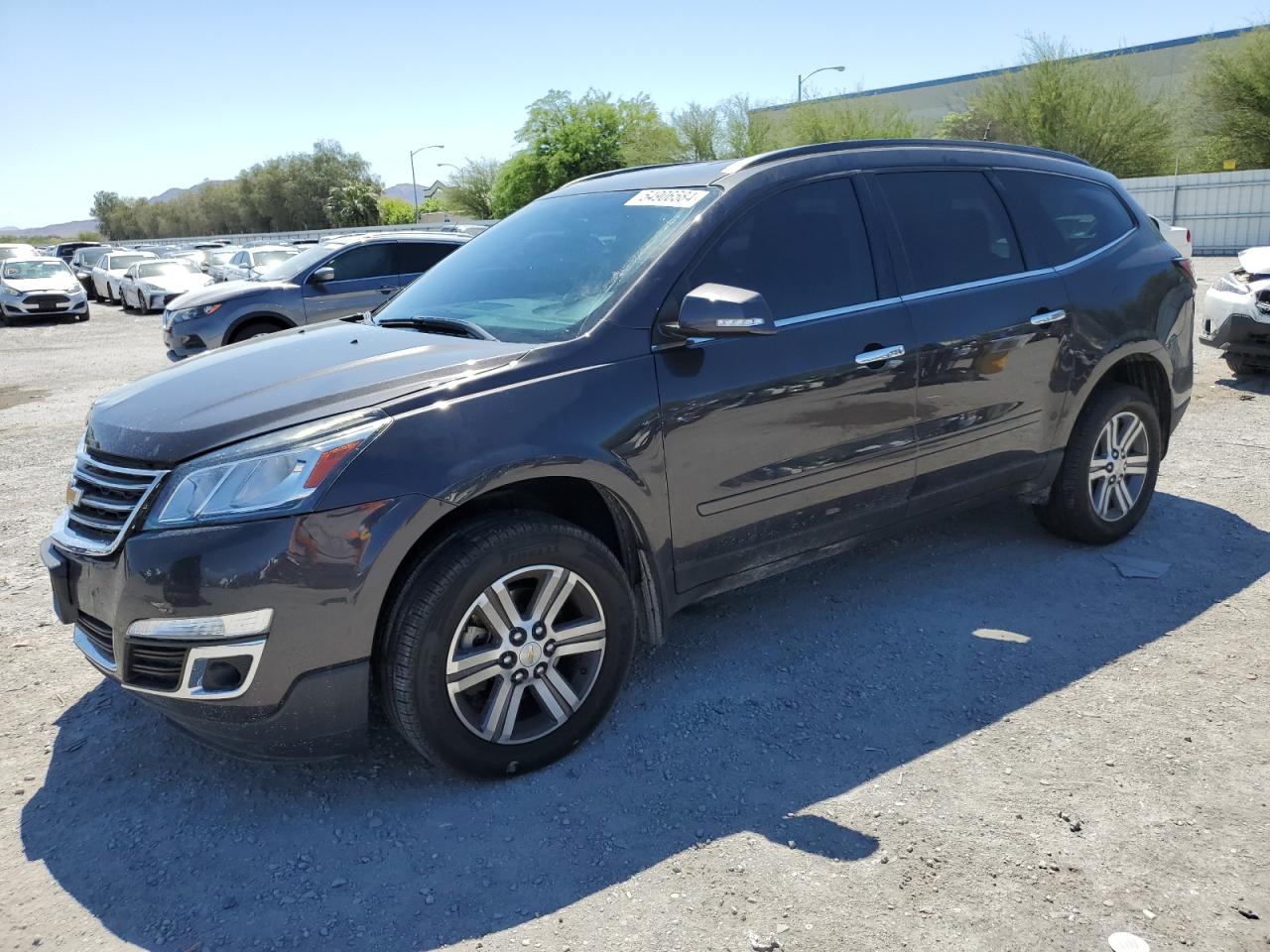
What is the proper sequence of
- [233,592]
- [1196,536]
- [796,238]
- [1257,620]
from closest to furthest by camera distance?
[233,592]
[796,238]
[1257,620]
[1196,536]

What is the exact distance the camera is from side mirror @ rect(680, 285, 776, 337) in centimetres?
318

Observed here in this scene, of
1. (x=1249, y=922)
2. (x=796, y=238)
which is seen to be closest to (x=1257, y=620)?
(x=1249, y=922)

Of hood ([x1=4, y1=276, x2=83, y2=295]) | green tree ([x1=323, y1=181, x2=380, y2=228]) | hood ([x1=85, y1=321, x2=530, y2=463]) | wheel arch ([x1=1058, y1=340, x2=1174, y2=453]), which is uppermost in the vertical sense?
green tree ([x1=323, y1=181, x2=380, y2=228])

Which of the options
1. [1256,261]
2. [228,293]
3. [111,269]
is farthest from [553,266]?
[111,269]

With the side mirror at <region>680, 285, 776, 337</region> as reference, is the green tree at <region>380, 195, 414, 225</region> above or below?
above

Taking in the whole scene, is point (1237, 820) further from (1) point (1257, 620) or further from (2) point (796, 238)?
(2) point (796, 238)

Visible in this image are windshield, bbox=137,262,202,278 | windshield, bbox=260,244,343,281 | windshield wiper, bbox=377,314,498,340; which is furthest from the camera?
windshield, bbox=137,262,202,278

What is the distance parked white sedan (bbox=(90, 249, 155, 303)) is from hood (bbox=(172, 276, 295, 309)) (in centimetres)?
1873

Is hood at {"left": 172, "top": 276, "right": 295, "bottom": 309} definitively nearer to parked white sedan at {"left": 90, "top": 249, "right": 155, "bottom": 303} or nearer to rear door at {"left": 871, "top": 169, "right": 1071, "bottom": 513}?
rear door at {"left": 871, "top": 169, "right": 1071, "bottom": 513}

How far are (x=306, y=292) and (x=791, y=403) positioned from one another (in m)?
9.15

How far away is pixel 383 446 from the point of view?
9.20 ft

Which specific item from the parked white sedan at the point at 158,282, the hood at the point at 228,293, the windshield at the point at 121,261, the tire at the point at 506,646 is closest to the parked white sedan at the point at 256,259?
the parked white sedan at the point at 158,282

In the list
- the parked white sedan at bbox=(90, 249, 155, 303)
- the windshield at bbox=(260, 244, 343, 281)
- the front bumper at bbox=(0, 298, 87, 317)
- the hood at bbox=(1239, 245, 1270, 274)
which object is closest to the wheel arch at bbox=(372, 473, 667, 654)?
the hood at bbox=(1239, 245, 1270, 274)

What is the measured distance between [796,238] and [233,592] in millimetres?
2345
